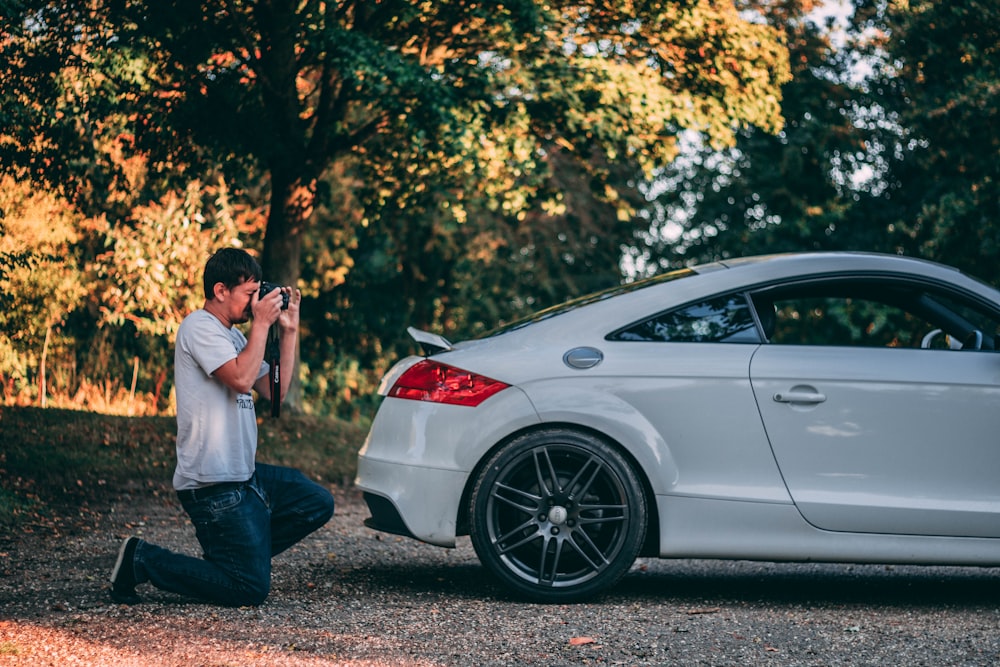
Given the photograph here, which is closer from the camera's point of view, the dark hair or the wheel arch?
the dark hair

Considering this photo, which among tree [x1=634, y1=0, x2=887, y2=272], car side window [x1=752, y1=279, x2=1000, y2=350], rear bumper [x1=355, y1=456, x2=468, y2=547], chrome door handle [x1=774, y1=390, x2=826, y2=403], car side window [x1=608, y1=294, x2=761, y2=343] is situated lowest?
rear bumper [x1=355, y1=456, x2=468, y2=547]

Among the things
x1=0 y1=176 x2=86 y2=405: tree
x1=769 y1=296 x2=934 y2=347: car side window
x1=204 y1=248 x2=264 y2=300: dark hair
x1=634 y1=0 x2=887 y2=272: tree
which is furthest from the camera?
x1=634 y1=0 x2=887 y2=272: tree

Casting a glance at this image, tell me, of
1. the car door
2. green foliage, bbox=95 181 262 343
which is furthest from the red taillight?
green foliage, bbox=95 181 262 343

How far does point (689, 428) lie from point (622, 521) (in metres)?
0.49

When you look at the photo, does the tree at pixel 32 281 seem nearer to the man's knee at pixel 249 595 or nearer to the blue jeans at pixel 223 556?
the blue jeans at pixel 223 556

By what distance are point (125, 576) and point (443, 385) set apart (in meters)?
1.53

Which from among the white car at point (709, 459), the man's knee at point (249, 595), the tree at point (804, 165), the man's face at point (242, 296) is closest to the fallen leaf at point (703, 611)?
the white car at point (709, 459)

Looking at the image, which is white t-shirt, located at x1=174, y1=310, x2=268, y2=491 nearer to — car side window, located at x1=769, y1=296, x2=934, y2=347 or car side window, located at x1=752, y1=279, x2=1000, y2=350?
car side window, located at x1=752, y1=279, x2=1000, y2=350

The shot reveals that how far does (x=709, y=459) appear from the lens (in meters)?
5.09

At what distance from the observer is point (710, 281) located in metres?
5.34

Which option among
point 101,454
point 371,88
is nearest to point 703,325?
point 371,88

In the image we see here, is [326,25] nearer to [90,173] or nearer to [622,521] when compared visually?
[90,173]

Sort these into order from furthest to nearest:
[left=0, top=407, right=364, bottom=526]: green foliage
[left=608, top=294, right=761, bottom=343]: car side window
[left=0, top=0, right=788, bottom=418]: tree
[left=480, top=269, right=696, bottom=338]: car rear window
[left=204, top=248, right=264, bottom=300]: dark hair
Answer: [left=0, top=0, right=788, bottom=418]: tree
[left=0, top=407, right=364, bottom=526]: green foliage
[left=480, top=269, right=696, bottom=338]: car rear window
[left=608, top=294, right=761, bottom=343]: car side window
[left=204, top=248, right=264, bottom=300]: dark hair

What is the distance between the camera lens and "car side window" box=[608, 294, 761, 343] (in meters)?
5.23
